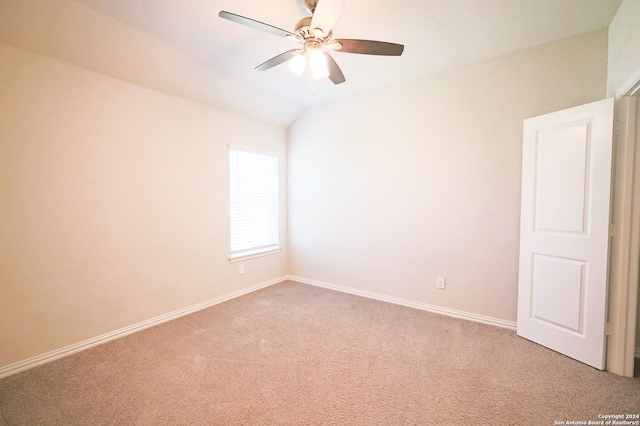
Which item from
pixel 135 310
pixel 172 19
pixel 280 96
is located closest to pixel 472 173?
pixel 280 96

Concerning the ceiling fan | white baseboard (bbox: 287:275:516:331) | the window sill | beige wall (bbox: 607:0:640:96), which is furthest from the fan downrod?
white baseboard (bbox: 287:275:516:331)

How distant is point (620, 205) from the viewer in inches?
76.7

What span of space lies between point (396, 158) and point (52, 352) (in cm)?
376

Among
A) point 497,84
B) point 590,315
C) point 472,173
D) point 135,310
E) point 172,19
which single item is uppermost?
point 172,19

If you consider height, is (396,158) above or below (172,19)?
below

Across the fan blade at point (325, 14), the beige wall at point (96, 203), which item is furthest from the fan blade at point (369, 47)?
the beige wall at point (96, 203)

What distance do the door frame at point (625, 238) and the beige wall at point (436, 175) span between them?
521mm

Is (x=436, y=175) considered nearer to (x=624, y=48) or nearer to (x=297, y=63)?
(x=624, y=48)

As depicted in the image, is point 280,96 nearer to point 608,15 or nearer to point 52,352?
point 608,15

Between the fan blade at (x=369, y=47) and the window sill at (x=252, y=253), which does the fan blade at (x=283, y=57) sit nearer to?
the fan blade at (x=369, y=47)

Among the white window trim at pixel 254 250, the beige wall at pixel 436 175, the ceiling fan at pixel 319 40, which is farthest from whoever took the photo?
the white window trim at pixel 254 250

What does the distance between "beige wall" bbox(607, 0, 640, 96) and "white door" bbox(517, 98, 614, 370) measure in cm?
21

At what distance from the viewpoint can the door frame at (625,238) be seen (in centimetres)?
190

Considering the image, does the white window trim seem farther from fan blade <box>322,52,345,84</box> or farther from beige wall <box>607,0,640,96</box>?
beige wall <box>607,0,640,96</box>
